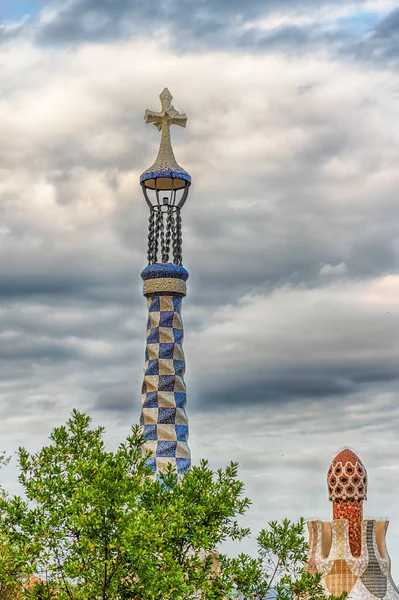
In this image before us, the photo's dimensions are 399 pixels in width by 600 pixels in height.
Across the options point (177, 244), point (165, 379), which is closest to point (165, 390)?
point (165, 379)

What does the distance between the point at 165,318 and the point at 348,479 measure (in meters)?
6.38

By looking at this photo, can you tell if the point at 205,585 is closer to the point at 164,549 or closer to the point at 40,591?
the point at 164,549

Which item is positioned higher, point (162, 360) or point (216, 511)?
point (162, 360)

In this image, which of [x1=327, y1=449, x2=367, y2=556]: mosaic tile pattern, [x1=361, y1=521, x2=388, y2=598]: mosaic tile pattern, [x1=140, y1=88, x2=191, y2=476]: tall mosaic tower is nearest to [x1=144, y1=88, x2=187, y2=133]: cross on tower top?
[x1=140, y1=88, x2=191, y2=476]: tall mosaic tower

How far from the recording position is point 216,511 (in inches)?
840

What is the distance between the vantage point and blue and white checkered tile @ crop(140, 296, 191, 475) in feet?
99.4

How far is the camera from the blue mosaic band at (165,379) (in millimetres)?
30312

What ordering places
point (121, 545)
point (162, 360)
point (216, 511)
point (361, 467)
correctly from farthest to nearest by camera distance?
point (361, 467)
point (162, 360)
point (216, 511)
point (121, 545)

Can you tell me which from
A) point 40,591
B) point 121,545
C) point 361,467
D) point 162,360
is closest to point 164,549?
point 121,545

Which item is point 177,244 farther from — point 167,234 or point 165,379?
point 165,379

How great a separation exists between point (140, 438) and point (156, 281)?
9.79 metres

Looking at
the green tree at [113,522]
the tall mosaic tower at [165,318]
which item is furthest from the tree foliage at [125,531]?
the tall mosaic tower at [165,318]

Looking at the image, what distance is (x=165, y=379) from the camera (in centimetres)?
3086

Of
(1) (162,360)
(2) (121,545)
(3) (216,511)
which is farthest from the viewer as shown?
(1) (162,360)
